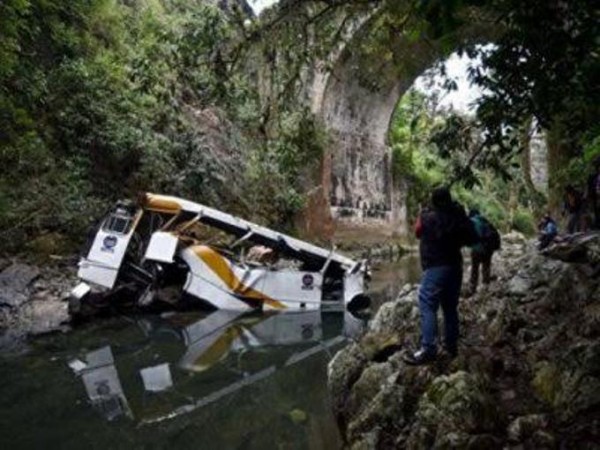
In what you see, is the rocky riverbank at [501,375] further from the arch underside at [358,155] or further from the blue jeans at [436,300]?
the arch underside at [358,155]

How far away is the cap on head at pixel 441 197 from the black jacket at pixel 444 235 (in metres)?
0.04

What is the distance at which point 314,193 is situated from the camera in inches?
823

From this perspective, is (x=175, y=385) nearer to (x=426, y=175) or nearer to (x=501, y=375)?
(x=501, y=375)

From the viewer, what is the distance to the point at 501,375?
4887 mm

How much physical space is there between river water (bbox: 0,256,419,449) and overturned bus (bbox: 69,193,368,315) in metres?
0.62

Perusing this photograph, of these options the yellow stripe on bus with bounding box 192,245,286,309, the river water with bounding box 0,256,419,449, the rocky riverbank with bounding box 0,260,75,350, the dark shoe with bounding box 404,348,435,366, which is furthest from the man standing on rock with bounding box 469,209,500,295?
the rocky riverbank with bounding box 0,260,75,350

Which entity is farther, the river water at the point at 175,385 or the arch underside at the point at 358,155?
the arch underside at the point at 358,155

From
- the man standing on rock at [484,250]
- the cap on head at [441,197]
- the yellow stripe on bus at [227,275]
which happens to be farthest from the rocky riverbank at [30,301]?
the cap on head at [441,197]

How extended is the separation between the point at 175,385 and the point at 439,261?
391cm

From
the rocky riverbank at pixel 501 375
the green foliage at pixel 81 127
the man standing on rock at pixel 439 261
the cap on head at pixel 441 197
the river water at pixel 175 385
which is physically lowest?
the river water at pixel 175 385

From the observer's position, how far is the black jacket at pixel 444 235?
508 cm

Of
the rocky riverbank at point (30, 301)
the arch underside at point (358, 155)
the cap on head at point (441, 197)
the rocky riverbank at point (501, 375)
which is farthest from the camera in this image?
the arch underside at point (358, 155)

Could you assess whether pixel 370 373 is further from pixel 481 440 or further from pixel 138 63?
pixel 138 63

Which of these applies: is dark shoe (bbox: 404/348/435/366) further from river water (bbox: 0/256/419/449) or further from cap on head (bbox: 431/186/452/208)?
cap on head (bbox: 431/186/452/208)
